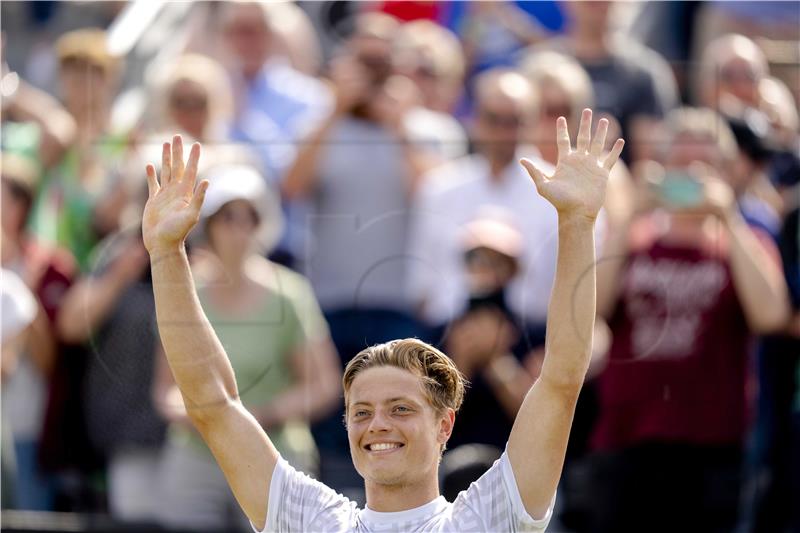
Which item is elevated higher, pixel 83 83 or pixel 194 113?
pixel 83 83

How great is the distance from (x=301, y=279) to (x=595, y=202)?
2551 millimetres

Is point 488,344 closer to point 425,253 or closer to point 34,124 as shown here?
point 425,253

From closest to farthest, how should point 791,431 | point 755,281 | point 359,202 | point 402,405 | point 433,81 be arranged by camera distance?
1. point 402,405
2. point 755,281
3. point 791,431
4. point 359,202
5. point 433,81

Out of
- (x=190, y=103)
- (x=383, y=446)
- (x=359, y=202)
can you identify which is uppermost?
(x=190, y=103)

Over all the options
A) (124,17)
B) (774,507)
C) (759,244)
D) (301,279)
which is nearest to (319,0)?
(124,17)

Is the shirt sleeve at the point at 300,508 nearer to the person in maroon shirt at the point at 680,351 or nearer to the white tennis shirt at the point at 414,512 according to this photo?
the white tennis shirt at the point at 414,512

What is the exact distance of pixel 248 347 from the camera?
521 cm

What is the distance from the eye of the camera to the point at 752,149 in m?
5.75

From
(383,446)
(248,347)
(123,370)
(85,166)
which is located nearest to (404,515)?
(383,446)

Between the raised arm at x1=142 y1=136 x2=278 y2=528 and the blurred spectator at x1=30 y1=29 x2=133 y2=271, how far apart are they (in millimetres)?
2879

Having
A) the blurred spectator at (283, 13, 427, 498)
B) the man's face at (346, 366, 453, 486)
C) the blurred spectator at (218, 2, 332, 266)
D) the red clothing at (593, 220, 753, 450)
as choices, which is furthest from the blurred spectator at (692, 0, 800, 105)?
the man's face at (346, 366, 453, 486)

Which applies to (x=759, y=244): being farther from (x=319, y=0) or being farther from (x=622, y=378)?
(x=319, y=0)

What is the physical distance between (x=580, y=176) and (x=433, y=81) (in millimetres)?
3353

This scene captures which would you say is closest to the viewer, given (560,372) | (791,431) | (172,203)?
(560,372)
